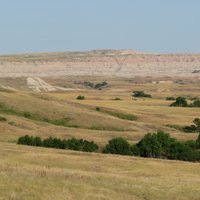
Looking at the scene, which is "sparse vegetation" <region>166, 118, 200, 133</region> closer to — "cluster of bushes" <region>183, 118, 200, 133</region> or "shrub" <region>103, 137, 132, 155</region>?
"cluster of bushes" <region>183, 118, 200, 133</region>

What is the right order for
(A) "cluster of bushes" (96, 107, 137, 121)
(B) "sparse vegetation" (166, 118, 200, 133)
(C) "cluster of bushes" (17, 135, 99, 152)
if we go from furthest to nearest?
(A) "cluster of bushes" (96, 107, 137, 121)
(B) "sparse vegetation" (166, 118, 200, 133)
(C) "cluster of bushes" (17, 135, 99, 152)

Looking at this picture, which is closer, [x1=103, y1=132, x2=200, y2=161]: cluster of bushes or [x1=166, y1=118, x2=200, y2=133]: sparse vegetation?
[x1=103, y1=132, x2=200, y2=161]: cluster of bushes

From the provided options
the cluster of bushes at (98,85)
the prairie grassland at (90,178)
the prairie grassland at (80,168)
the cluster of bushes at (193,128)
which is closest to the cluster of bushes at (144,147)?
the prairie grassland at (80,168)

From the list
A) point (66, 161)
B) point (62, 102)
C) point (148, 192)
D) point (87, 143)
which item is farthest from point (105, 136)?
point (148, 192)

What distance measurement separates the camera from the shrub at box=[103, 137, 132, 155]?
4606 cm

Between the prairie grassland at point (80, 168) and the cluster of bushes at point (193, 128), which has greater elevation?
the cluster of bushes at point (193, 128)

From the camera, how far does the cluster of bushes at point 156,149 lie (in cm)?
4597

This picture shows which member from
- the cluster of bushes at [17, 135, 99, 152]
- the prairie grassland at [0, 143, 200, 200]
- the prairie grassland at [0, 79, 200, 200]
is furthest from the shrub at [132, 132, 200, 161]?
the prairie grassland at [0, 143, 200, 200]

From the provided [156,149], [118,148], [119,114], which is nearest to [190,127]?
[119,114]

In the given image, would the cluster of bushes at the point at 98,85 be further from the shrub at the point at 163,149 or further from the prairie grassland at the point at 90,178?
the prairie grassland at the point at 90,178

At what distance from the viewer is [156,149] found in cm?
4659

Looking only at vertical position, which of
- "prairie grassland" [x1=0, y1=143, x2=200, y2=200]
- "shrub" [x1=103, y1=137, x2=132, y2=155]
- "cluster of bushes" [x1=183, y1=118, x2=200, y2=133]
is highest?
"cluster of bushes" [x1=183, y1=118, x2=200, y2=133]

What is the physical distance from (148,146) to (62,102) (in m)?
38.4

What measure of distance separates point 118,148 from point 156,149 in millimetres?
2900
